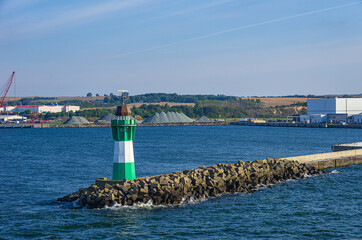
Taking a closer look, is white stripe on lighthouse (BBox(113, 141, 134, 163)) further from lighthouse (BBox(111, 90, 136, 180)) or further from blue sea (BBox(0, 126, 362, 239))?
blue sea (BBox(0, 126, 362, 239))

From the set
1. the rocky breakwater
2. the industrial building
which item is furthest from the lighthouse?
the industrial building

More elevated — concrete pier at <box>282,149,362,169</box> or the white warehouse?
the white warehouse

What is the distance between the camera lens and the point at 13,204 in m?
26.7

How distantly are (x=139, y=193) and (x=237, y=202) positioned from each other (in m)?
5.59

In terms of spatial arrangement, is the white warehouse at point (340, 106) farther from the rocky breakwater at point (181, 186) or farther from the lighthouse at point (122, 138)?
the lighthouse at point (122, 138)

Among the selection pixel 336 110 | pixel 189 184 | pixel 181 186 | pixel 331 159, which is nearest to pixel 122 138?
pixel 181 186

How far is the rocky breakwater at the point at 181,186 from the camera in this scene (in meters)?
24.1

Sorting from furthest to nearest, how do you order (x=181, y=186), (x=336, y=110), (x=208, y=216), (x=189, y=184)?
(x=336, y=110), (x=189, y=184), (x=181, y=186), (x=208, y=216)

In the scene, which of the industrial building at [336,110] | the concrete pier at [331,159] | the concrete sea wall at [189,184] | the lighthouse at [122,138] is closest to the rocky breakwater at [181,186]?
the concrete sea wall at [189,184]

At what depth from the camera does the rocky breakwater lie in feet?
79.1

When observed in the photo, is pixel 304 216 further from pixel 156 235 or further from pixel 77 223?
pixel 77 223

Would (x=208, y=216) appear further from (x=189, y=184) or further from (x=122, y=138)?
(x=122, y=138)

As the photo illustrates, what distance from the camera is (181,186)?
1022 inches

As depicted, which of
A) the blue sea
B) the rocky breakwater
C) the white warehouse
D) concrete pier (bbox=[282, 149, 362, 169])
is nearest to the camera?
the blue sea
